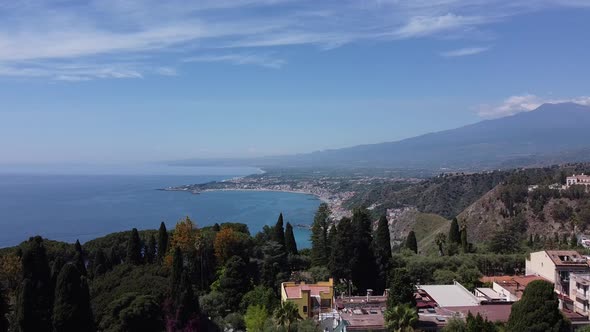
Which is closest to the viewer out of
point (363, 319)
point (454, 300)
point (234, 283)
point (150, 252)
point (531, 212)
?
point (363, 319)

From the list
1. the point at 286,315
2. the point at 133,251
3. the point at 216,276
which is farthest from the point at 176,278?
the point at 133,251

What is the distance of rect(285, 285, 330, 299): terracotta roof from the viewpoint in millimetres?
22234

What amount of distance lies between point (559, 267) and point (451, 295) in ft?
18.0

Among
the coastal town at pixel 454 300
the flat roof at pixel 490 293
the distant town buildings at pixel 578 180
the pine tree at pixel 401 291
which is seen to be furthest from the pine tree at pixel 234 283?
the distant town buildings at pixel 578 180

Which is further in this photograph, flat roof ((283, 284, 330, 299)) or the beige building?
the beige building

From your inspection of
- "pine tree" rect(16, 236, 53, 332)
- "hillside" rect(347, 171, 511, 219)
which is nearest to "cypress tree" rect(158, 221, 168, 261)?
"pine tree" rect(16, 236, 53, 332)

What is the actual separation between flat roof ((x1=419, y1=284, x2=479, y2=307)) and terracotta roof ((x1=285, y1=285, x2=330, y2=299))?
16.3ft

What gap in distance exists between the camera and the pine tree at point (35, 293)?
18359 millimetres

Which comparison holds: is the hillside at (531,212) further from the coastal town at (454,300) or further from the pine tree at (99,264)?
the pine tree at (99,264)

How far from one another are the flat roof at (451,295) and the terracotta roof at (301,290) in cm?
497

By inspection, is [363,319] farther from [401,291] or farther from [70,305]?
[70,305]

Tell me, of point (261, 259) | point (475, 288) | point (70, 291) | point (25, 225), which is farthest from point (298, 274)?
point (25, 225)

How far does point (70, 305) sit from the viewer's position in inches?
711

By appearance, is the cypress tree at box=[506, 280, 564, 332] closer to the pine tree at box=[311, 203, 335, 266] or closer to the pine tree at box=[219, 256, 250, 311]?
the pine tree at box=[219, 256, 250, 311]
